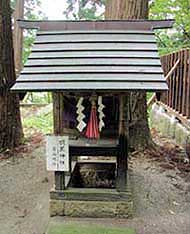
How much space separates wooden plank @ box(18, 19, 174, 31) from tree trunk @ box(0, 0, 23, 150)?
249 cm

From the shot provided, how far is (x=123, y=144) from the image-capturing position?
433 centimetres

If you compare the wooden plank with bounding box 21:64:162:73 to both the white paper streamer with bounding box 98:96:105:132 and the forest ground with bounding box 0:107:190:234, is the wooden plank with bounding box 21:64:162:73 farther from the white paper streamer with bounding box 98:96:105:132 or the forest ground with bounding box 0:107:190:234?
the forest ground with bounding box 0:107:190:234

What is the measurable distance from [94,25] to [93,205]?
87.7 inches

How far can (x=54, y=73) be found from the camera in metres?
4.02

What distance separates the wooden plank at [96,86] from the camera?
147 inches

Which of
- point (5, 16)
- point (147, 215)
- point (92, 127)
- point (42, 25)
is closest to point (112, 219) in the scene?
point (147, 215)

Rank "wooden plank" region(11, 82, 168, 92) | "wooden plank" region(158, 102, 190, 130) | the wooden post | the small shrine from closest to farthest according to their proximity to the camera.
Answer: "wooden plank" region(11, 82, 168, 92), the small shrine, "wooden plank" region(158, 102, 190, 130), the wooden post

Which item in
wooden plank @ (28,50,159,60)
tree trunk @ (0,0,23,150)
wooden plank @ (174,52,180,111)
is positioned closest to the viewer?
wooden plank @ (28,50,159,60)

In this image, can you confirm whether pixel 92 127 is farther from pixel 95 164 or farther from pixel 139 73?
pixel 95 164

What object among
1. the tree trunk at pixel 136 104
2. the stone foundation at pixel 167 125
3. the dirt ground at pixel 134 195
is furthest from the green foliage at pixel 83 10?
the dirt ground at pixel 134 195

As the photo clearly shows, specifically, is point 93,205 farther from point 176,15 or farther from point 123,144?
point 176,15

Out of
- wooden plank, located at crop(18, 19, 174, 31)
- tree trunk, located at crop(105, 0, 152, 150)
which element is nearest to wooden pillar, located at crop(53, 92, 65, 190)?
wooden plank, located at crop(18, 19, 174, 31)

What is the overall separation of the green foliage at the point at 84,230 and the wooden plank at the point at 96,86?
1.53 meters

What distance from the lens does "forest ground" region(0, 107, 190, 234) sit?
422cm
